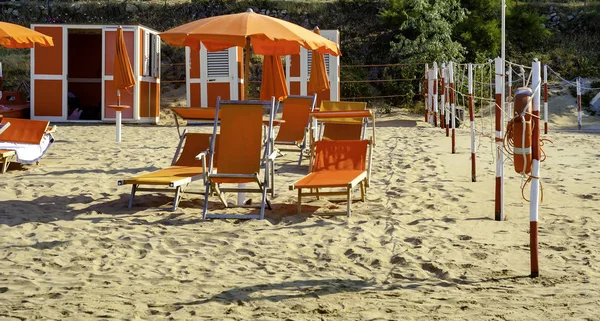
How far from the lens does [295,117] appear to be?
11117 mm

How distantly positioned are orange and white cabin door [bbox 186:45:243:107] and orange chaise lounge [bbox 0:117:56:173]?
7899 mm

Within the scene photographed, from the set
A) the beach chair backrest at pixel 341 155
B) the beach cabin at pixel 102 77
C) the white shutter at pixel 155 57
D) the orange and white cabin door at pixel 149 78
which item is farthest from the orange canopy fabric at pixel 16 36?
the white shutter at pixel 155 57

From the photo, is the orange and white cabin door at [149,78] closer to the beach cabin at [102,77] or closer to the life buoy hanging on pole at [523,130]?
the beach cabin at [102,77]

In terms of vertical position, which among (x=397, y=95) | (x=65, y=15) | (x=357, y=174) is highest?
(x=65, y=15)

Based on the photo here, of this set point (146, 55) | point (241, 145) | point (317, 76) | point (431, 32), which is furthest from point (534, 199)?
point (431, 32)

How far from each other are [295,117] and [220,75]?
7550 millimetres

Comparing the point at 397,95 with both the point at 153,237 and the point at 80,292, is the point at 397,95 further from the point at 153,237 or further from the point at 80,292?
the point at 80,292

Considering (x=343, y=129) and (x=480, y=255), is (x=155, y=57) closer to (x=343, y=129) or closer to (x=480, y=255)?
(x=343, y=129)

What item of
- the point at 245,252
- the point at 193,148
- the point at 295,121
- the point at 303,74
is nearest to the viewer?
the point at 245,252

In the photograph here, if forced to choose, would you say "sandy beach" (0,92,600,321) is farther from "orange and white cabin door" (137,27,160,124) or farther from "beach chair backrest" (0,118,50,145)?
"orange and white cabin door" (137,27,160,124)

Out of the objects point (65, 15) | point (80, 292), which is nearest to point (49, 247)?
point (80, 292)

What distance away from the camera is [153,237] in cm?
614

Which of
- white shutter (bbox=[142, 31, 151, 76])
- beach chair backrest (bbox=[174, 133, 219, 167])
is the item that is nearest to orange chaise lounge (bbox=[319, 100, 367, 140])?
beach chair backrest (bbox=[174, 133, 219, 167])

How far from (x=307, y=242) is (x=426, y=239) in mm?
886
